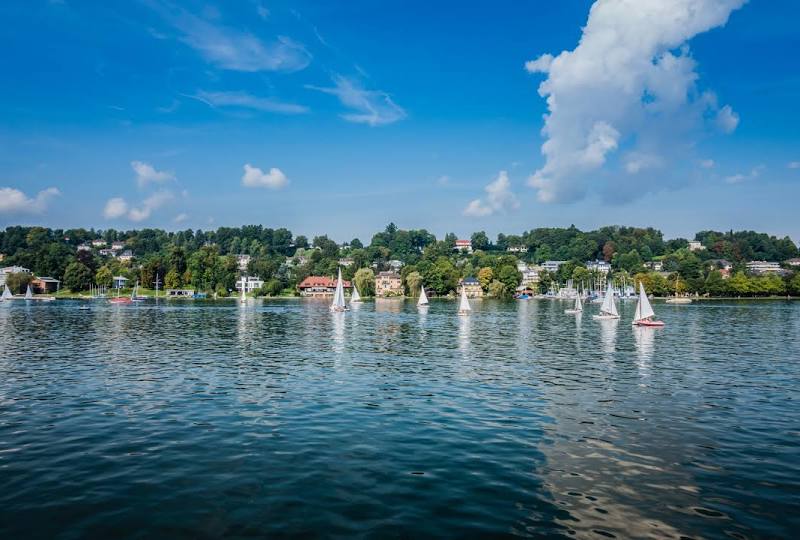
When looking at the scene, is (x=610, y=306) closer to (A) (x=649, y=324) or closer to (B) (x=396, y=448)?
(A) (x=649, y=324)

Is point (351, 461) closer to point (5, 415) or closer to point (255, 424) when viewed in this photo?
point (255, 424)

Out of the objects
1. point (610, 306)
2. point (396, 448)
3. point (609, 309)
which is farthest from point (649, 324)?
point (396, 448)

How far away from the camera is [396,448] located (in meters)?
22.2

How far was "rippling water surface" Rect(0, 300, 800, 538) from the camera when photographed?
1549 centimetres

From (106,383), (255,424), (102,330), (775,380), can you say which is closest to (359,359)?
(106,383)

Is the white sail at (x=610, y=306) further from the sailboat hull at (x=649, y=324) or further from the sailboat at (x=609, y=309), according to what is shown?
the sailboat hull at (x=649, y=324)

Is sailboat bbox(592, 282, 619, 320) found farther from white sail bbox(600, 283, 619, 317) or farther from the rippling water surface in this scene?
the rippling water surface

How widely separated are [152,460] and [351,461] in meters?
7.49

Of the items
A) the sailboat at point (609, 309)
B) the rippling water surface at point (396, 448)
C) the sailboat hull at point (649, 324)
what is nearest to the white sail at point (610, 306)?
the sailboat at point (609, 309)

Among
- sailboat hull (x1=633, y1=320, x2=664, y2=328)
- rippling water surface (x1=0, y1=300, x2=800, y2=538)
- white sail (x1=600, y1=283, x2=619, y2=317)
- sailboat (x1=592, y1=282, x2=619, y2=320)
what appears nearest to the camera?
rippling water surface (x1=0, y1=300, x2=800, y2=538)

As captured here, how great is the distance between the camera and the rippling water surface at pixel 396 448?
15.5 meters

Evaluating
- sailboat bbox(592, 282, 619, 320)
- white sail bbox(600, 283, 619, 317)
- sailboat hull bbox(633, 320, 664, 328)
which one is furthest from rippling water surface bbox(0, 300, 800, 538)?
sailboat bbox(592, 282, 619, 320)

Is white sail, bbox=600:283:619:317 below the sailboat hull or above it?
above

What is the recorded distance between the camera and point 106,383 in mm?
36000
